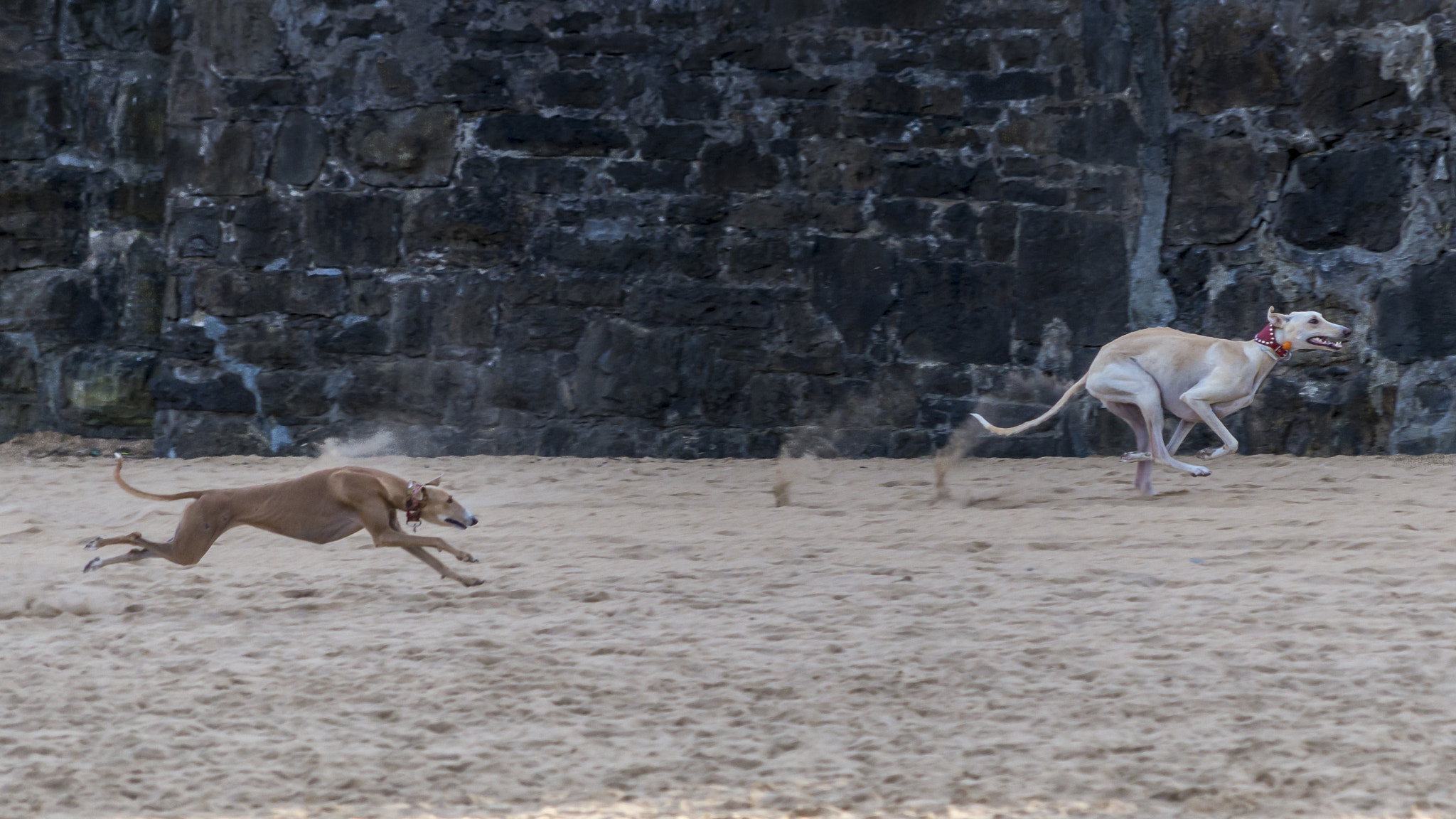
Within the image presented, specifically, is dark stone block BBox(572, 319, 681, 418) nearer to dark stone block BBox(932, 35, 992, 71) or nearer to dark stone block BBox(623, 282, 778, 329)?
dark stone block BBox(623, 282, 778, 329)

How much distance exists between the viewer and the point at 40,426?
838cm

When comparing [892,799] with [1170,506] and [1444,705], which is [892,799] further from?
[1170,506]

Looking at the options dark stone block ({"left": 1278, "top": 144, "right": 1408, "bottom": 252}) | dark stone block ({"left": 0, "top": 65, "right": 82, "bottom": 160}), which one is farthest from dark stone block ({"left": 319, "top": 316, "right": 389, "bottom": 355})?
dark stone block ({"left": 1278, "top": 144, "right": 1408, "bottom": 252})

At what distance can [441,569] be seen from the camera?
15.4 ft

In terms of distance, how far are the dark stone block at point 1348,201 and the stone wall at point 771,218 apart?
2cm

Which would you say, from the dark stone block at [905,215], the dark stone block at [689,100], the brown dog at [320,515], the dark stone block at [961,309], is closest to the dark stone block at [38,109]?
the dark stone block at [689,100]

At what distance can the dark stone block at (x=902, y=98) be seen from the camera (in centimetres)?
761

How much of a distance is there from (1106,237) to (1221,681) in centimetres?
471

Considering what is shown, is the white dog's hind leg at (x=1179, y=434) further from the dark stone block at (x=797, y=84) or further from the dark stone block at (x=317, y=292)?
the dark stone block at (x=317, y=292)

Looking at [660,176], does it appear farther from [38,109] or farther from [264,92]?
[38,109]

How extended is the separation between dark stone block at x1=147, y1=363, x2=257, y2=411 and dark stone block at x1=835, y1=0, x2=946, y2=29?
411 cm

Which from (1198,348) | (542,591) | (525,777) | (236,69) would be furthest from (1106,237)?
(525,777)

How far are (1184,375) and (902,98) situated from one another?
237 centimetres

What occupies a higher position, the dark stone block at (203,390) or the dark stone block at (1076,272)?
the dark stone block at (1076,272)
